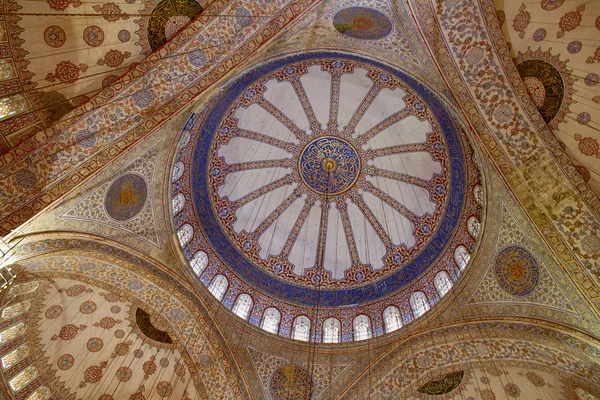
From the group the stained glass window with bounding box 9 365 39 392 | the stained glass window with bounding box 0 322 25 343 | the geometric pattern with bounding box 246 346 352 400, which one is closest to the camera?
the stained glass window with bounding box 0 322 25 343

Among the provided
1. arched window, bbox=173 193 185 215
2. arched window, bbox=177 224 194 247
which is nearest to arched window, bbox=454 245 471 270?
arched window, bbox=177 224 194 247

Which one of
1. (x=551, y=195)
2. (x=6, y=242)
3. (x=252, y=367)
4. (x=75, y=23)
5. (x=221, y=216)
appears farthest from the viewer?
(x=221, y=216)

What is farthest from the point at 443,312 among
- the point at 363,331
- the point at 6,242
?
the point at 6,242

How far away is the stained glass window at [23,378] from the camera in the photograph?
7.92 meters

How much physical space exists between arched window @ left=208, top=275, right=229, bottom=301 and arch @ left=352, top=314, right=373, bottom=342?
11.2 ft

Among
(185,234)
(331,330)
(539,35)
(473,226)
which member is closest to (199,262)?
(185,234)

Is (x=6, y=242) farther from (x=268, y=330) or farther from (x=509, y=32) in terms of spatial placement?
(x=509, y=32)

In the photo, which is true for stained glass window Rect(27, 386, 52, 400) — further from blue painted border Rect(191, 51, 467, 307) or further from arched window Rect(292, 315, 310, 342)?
arched window Rect(292, 315, 310, 342)

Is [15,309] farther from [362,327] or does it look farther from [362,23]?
[362,23]

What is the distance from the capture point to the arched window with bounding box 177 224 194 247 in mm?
8761

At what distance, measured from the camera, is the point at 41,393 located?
8.26m

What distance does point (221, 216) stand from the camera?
10.3 meters

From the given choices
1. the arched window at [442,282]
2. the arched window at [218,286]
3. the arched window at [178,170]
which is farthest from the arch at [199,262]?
the arched window at [442,282]

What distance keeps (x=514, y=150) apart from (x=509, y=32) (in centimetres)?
187
